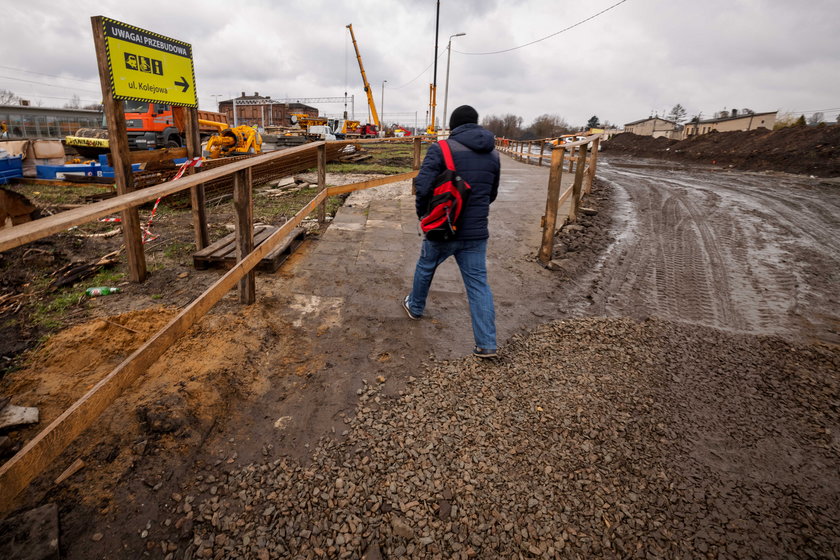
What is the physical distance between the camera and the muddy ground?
1816 millimetres

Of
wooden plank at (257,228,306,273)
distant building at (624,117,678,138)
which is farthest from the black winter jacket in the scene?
distant building at (624,117,678,138)

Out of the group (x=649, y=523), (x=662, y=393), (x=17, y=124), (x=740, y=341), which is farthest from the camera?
(x=17, y=124)

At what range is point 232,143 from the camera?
48.2 feet

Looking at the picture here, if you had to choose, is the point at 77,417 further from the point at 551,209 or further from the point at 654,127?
the point at 654,127

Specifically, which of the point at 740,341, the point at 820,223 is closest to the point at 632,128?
the point at 820,223

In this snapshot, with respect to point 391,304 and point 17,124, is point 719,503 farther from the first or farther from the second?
point 17,124

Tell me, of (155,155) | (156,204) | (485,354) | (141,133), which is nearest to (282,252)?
(156,204)

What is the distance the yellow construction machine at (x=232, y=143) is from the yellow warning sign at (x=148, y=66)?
10.5m

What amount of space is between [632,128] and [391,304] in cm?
9182

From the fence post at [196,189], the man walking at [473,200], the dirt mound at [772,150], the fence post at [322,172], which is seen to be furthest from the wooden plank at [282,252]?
the dirt mound at [772,150]

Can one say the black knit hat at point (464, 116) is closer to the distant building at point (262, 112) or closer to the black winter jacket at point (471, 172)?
the black winter jacket at point (471, 172)

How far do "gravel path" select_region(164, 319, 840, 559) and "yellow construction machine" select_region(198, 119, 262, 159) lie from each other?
14274mm

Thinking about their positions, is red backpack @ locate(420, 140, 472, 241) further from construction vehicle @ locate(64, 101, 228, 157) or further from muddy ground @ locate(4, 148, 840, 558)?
construction vehicle @ locate(64, 101, 228, 157)

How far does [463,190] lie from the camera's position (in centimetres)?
300
